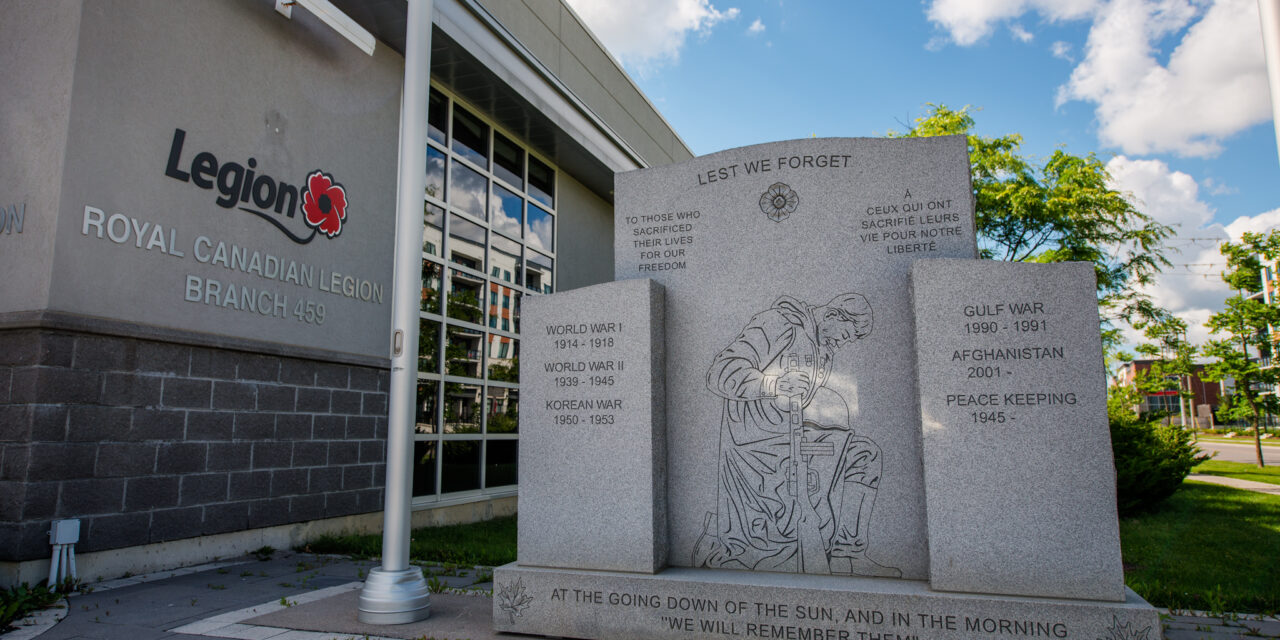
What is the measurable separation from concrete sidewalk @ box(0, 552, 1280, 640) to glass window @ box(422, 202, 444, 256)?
15.4 feet

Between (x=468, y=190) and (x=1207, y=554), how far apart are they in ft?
32.4

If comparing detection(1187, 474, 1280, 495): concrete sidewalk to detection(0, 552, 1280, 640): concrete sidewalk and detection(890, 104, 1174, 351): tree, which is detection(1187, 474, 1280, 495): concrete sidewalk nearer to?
detection(890, 104, 1174, 351): tree

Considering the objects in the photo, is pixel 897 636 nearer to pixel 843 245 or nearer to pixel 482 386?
pixel 843 245

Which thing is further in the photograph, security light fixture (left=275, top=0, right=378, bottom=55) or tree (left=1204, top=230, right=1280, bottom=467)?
tree (left=1204, top=230, right=1280, bottom=467)

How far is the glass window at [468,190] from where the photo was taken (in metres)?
10.5

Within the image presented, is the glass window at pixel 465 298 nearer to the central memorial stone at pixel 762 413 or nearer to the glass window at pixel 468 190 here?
the glass window at pixel 468 190

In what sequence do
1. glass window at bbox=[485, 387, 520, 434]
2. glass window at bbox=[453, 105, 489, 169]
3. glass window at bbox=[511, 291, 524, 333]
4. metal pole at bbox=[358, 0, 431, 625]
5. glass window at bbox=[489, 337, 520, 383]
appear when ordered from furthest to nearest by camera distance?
glass window at bbox=[511, 291, 524, 333]
glass window at bbox=[489, 337, 520, 383]
glass window at bbox=[485, 387, 520, 434]
glass window at bbox=[453, 105, 489, 169]
metal pole at bbox=[358, 0, 431, 625]

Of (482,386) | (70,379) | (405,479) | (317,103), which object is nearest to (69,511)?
(70,379)

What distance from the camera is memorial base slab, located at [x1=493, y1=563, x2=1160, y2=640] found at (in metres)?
3.59

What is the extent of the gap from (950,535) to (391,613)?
3343 millimetres

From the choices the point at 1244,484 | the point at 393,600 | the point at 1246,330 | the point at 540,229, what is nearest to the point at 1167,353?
the point at 1246,330

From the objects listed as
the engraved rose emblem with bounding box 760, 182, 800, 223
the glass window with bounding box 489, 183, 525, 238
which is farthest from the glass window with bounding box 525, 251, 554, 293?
the engraved rose emblem with bounding box 760, 182, 800, 223

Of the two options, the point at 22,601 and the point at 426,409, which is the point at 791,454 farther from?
the point at 426,409

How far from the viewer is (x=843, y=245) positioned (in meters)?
4.77
